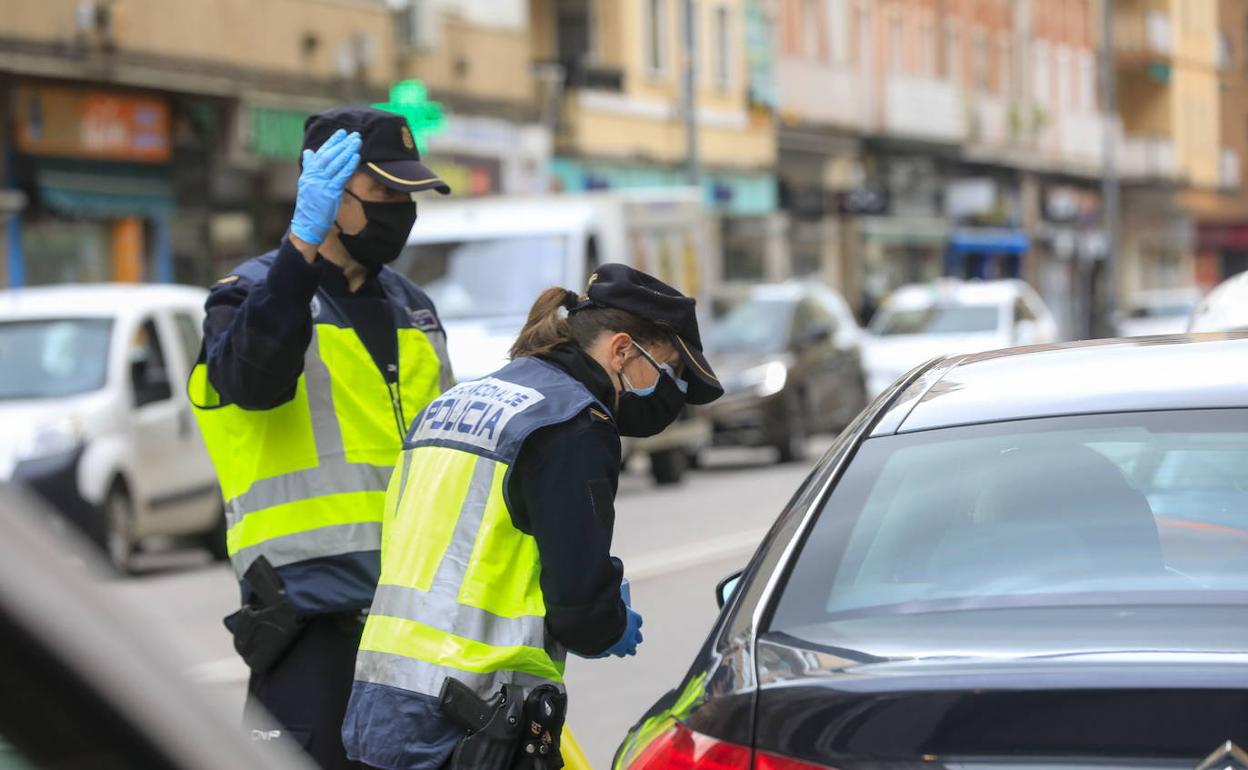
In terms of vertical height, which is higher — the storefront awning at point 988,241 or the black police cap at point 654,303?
the black police cap at point 654,303

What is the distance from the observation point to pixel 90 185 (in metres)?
22.5

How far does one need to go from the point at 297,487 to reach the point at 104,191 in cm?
1946

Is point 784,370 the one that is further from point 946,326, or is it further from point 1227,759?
point 1227,759

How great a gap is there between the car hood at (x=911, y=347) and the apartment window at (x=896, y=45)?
2261 centimetres

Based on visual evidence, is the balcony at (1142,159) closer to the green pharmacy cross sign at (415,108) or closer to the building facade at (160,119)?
the building facade at (160,119)

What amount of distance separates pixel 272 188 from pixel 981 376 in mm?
22803

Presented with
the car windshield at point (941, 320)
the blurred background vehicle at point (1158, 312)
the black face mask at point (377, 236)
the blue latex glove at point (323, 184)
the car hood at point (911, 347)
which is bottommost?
the blurred background vehicle at point (1158, 312)

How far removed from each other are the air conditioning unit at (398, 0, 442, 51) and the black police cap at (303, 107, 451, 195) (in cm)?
2408

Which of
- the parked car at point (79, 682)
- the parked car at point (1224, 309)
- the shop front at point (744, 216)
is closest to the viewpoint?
the parked car at point (79, 682)

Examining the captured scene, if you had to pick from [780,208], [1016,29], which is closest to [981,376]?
[780,208]

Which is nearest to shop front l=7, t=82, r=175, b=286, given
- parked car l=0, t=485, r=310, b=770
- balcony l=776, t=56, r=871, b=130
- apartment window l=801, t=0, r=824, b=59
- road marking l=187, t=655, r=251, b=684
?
road marking l=187, t=655, r=251, b=684

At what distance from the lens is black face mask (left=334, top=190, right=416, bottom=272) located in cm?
430

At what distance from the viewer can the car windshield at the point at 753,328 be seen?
22.6 metres

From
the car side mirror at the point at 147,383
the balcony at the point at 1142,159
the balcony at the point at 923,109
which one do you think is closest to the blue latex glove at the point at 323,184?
the car side mirror at the point at 147,383
